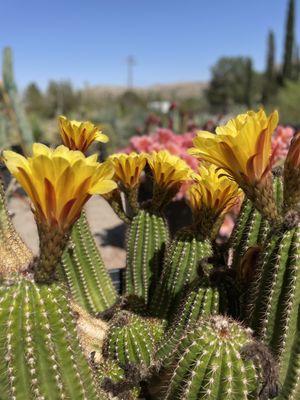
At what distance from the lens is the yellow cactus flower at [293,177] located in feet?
4.96

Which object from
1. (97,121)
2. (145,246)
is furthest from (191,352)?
(97,121)

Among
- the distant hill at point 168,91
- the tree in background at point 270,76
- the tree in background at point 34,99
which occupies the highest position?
the tree in background at point 270,76

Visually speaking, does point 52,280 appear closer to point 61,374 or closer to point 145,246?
point 61,374

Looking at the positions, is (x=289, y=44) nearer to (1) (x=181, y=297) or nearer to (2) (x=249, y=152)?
(1) (x=181, y=297)

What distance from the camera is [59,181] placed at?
3.93ft

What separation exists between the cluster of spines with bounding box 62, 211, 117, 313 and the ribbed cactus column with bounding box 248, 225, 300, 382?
1.10 meters

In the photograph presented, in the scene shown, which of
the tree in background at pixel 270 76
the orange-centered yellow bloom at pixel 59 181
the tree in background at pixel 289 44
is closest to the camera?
the orange-centered yellow bloom at pixel 59 181

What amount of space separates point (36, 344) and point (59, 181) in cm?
43

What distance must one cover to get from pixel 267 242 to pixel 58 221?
722 mm

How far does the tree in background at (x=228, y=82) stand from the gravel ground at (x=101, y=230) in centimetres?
3649

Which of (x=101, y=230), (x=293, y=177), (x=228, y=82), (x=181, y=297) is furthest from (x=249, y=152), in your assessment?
(x=228, y=82)

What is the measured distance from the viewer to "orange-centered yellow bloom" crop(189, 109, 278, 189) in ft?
4.67

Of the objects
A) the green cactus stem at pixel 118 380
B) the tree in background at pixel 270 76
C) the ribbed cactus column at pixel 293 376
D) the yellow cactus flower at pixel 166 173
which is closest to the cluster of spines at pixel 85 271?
the yellow cactus flower at pixel 166 173

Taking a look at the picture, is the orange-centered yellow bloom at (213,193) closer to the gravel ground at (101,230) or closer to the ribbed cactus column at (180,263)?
the ribbed cactus column at (180,263)
